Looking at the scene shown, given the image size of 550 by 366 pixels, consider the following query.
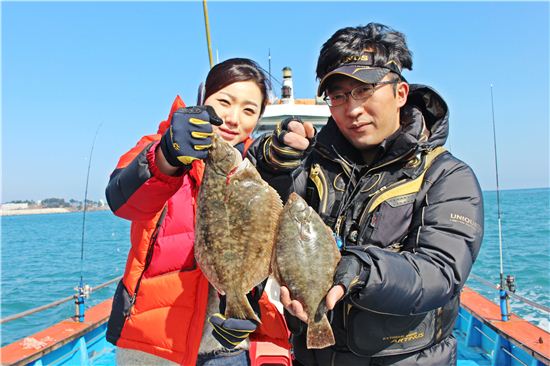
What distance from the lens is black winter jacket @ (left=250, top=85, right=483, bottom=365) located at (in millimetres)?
2033

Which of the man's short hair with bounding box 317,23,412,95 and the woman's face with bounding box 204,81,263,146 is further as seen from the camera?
the woman's face with bounding box 204,81,263,146

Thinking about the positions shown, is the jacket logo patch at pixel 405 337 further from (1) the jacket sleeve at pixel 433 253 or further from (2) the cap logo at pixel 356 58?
(2) the cap logo at pixel 356 58

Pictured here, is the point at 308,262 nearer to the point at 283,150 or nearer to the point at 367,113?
the point at 283,150

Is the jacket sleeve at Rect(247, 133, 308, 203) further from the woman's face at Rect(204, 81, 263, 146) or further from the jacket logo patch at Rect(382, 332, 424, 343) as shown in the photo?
the jacket logo patch at Rect(382, 332, 424, 343)

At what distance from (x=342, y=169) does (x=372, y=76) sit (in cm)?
59

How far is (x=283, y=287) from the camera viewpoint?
2219mm

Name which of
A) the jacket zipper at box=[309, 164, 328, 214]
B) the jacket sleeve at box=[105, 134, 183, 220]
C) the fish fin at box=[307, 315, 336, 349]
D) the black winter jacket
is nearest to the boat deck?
the black winter jacket

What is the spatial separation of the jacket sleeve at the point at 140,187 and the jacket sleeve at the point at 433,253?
3.71 ft

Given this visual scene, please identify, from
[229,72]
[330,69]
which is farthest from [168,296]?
[330,69]

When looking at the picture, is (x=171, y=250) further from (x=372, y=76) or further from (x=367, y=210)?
(x=372, y=76)

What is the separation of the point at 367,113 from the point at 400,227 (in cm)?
69

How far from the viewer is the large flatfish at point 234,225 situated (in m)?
2.37

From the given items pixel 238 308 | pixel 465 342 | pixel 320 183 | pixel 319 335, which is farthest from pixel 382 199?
pixel 465 342

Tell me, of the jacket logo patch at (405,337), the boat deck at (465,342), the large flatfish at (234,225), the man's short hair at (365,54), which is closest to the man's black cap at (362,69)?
the man's short hair at (365,54)
